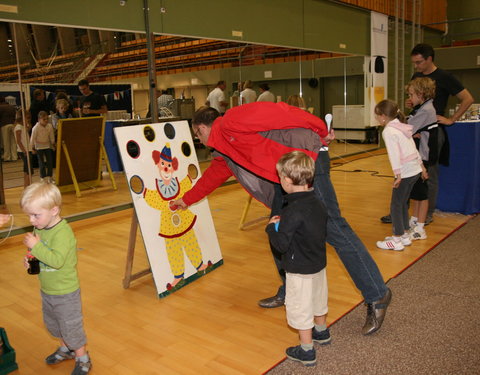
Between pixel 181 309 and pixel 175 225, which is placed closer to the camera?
pixel 181 309

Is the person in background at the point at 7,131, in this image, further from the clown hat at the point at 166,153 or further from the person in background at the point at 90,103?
the clown hat at the point at 166,153

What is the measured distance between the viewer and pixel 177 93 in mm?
6852

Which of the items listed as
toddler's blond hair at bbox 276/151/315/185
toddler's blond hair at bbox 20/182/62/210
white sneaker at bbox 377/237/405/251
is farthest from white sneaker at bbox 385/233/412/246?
toddler's blond hair at bbox 20/182/62/210

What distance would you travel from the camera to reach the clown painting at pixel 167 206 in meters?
3.14

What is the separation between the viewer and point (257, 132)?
2.42m

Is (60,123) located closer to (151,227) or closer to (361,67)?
(151,227)

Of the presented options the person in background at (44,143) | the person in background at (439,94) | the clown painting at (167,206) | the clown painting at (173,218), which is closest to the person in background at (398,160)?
the person in background at (439,94)

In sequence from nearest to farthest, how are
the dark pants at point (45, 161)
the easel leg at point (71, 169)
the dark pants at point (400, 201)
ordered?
1. the dark pants at point (400, 201)
2. the dark pants at point (45, 161)
3. the easel leg at point (71, 169)

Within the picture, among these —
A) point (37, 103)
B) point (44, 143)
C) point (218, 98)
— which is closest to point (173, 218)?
point (37, 103)

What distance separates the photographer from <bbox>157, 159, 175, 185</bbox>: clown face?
11.0 ft

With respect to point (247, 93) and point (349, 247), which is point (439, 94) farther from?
point (247, 93)

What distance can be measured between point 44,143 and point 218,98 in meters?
2.80

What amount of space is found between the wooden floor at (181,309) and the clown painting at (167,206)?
170 mm

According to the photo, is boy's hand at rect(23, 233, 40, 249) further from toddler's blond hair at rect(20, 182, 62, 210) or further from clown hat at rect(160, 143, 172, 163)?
clown hat at rect(160, 143, 172, 163)
